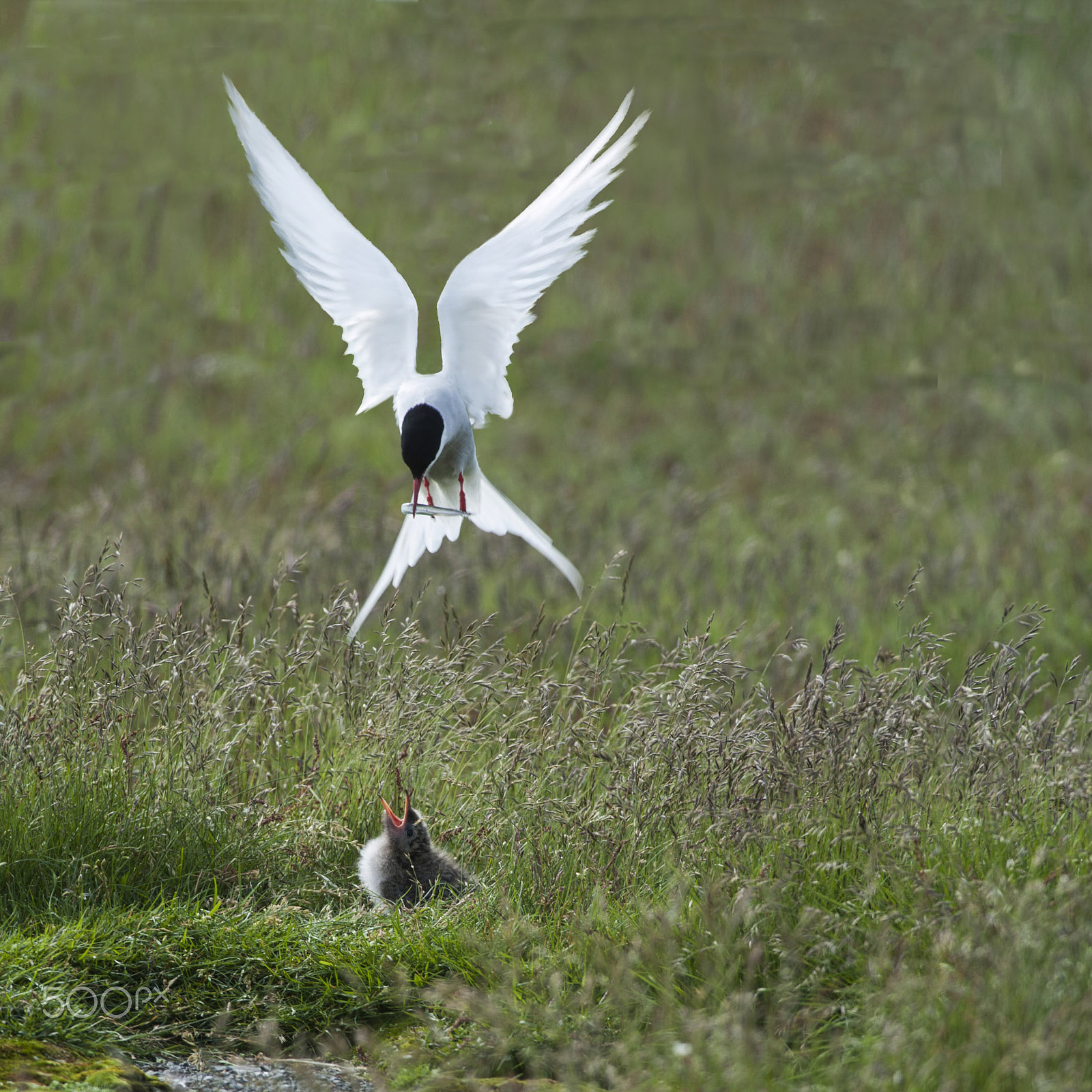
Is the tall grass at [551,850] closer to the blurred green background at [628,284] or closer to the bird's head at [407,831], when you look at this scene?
the bird's head at [407,831]

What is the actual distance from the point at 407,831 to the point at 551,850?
41cm

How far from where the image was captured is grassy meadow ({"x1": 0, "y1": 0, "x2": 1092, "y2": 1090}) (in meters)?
3.11

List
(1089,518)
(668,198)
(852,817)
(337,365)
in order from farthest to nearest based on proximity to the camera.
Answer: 1. (668,198)
2. (337,365)
3. (1089,518)
4. (852,817)

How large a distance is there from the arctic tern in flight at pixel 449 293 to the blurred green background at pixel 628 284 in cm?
272

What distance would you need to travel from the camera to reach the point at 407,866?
375 cm

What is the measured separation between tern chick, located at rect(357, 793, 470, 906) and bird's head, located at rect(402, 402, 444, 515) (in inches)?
40.9

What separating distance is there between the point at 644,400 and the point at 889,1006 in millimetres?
8518

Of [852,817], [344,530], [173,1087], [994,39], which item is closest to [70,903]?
[173,1087]

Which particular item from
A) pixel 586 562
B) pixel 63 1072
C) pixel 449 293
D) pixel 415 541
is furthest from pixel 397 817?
pixel 586 562

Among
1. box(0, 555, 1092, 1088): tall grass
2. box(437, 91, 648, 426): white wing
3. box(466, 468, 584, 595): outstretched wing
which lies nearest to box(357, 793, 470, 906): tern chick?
box(0, 555, 1092, 1088): tall grass

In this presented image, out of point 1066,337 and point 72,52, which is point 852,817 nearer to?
point 1066,337

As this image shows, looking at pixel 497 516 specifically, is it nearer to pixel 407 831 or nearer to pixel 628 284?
pixel 407 831

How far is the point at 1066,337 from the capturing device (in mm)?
11219

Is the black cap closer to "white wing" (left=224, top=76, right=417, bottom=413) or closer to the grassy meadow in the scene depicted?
"white wing" (left=224, top=76, right=417, bottom=413)
